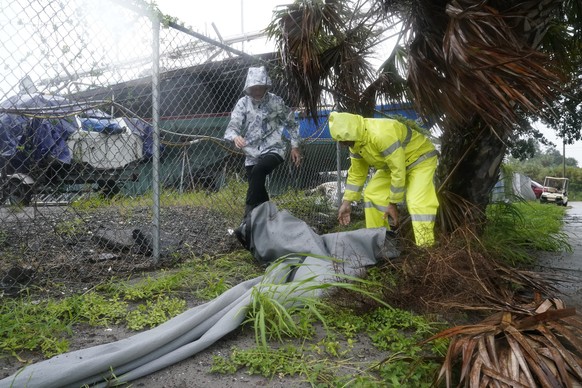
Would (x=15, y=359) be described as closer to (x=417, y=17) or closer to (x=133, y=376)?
(x=133, y=376)

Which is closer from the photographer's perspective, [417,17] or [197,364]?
[197,364]

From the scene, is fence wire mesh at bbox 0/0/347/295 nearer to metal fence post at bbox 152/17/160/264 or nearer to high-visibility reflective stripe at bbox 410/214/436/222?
metal fence post at bbox 152/17/160/264

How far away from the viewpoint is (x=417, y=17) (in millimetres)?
3838

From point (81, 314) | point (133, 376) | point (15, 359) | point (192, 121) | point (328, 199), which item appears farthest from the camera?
point (328, 199)

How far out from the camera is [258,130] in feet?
14.4

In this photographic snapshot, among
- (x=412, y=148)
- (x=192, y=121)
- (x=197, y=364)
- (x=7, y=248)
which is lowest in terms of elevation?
(x=197, y=364)

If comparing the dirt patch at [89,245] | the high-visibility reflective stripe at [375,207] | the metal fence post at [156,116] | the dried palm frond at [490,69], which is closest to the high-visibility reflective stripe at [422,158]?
the high-visibility reflective stripe at [375,207]

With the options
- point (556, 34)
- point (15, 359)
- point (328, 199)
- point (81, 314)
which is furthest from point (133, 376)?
point (556, 34)

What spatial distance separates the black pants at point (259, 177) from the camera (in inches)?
170

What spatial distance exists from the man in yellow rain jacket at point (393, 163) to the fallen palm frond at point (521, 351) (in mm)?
1754

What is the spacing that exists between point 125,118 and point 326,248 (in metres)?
1.99

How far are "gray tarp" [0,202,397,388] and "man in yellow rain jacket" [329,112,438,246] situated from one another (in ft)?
2.05

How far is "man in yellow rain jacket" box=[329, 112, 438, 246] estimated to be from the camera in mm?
3816

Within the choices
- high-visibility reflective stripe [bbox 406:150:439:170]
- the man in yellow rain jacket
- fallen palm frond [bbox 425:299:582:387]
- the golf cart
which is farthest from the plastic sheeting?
the golf cart
